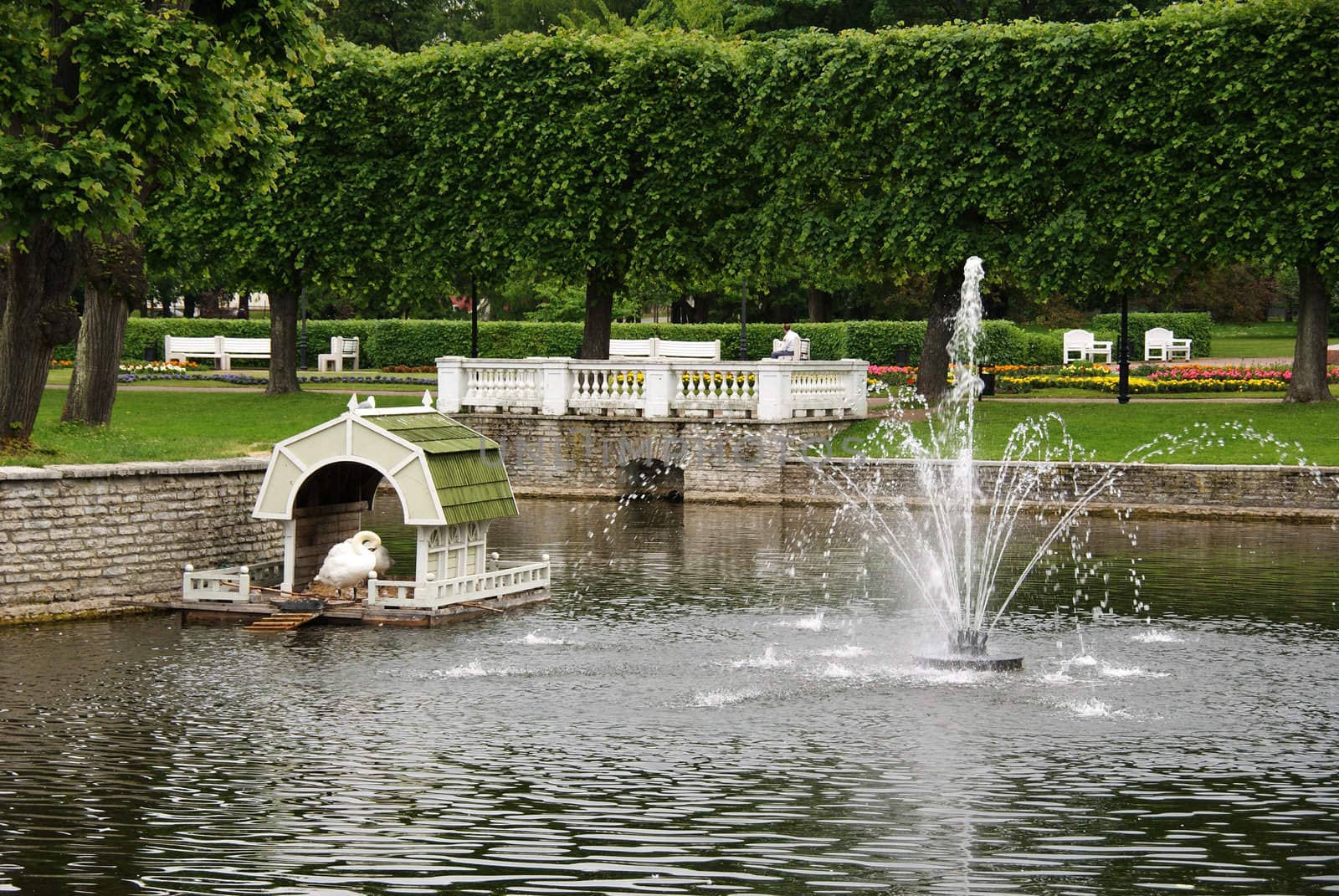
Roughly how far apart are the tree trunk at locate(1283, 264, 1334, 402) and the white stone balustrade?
929cm

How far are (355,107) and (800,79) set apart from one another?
10.8 metres

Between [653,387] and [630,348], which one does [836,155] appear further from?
[630,348]

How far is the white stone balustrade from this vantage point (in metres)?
36.8

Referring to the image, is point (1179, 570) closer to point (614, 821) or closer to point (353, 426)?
point (353, 426)

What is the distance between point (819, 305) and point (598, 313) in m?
23.6

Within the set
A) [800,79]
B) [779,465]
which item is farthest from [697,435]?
[800,79]

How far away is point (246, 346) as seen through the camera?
2467 inches

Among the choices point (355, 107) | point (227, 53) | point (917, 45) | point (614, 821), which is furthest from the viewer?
point (355, 107)

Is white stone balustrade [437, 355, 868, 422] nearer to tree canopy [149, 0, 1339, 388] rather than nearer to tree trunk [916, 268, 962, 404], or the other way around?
tree trunk [916, 268, 962, 404]

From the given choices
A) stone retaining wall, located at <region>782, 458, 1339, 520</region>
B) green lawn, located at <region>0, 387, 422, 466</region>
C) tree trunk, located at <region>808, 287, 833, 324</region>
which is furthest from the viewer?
tree trunk, located at <region>808, 287, 833, 324</region>

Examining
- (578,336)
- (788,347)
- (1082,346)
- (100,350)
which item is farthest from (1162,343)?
(100,350)

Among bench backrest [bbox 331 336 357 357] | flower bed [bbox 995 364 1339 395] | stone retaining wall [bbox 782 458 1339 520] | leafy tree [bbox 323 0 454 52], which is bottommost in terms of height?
stone retaining wall [bbox 782 458 1339 520]

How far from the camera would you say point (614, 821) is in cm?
1274

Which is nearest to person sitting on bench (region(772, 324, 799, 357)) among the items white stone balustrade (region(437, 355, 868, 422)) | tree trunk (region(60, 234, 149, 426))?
white stone balustrade (region(437, 355, 868, 422))
